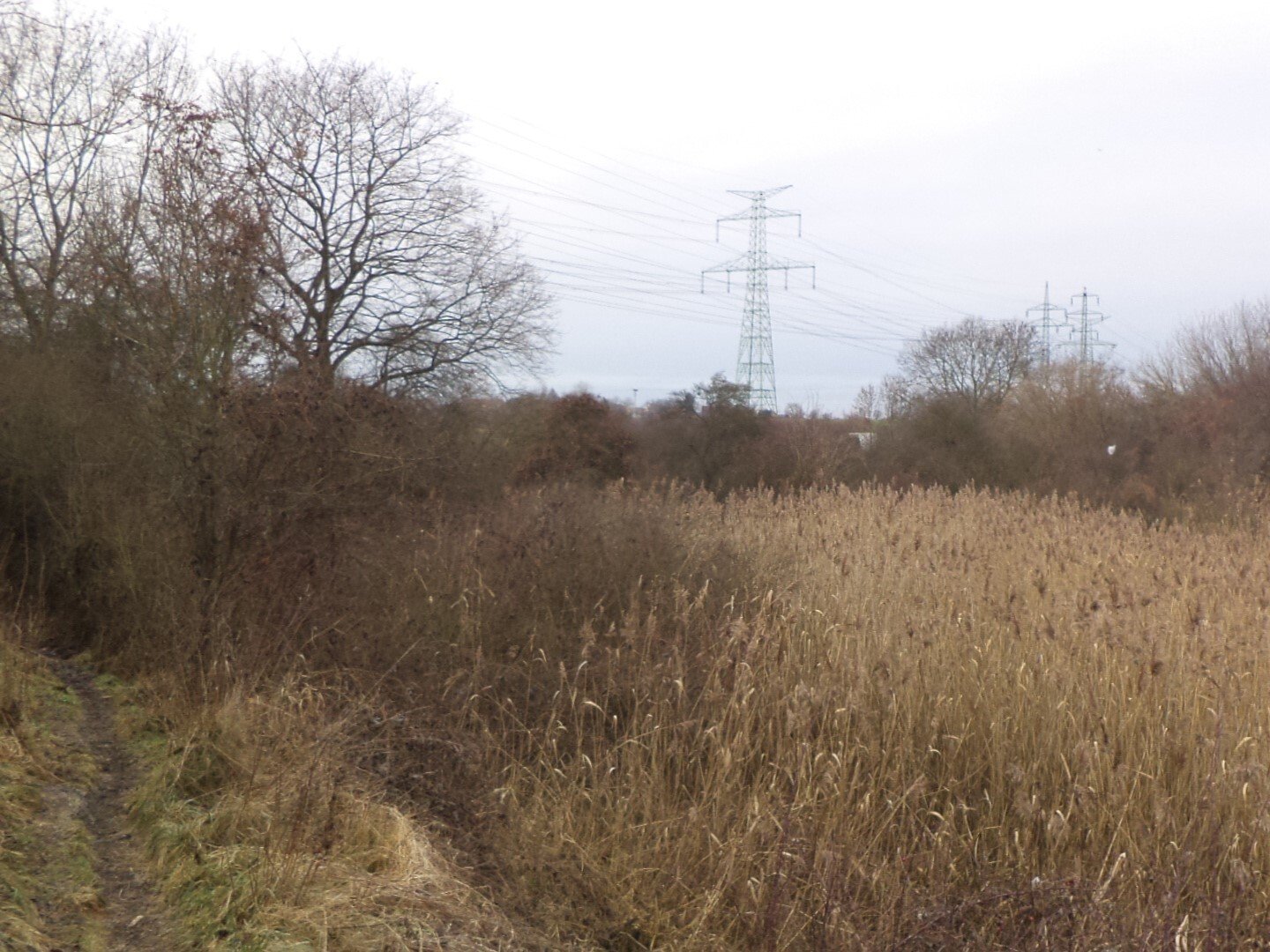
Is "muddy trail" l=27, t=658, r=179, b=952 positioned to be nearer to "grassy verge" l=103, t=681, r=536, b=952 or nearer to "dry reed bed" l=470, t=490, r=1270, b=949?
"grassy verge" l=103, t=681, r=536, b=952

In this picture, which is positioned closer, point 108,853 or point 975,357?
point 108,853

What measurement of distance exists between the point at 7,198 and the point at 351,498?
12.3 metres

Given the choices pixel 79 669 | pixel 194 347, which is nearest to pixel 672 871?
pixel 194 347

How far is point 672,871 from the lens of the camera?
4219mm

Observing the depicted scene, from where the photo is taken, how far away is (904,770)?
5078 millimetres

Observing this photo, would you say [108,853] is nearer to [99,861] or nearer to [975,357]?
[99,861]

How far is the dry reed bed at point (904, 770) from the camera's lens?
389cm

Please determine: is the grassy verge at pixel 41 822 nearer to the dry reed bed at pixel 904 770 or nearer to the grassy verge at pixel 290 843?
the grassy verge at pixel 290 843

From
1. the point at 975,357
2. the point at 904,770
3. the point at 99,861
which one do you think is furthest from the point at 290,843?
the point at 975,357

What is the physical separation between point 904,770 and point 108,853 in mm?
3525

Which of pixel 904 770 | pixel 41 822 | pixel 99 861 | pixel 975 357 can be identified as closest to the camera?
pixel 99 861

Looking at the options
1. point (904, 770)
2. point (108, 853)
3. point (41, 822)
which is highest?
point (904, 770)

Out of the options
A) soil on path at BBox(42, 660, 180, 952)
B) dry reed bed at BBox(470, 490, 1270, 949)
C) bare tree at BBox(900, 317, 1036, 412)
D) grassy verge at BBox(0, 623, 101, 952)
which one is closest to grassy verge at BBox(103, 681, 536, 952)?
soil on path at BBox(42, 660, 180, 952)

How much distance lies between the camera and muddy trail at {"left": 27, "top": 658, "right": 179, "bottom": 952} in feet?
12.1
